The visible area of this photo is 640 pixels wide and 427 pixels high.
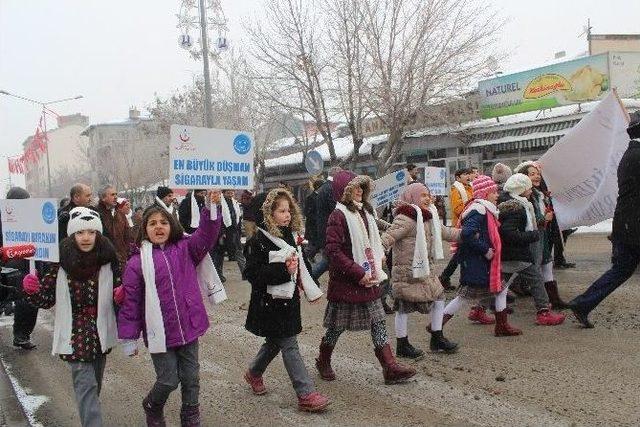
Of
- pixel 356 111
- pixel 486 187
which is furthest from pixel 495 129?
pixel 486 187

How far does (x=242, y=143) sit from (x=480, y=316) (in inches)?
136

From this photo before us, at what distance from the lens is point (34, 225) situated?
5211 mm

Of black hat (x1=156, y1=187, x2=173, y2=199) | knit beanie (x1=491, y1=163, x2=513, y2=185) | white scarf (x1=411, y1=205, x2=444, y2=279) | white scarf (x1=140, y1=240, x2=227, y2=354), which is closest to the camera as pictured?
white scarf (x1=140, y1=240, x2=227, y2=354)

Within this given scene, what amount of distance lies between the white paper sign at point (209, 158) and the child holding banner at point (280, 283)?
0.31 metres

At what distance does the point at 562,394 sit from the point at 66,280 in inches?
136

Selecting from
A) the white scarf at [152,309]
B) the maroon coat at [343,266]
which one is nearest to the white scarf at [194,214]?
the maroon coat at [343,266]

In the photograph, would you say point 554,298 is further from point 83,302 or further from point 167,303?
point 83,302

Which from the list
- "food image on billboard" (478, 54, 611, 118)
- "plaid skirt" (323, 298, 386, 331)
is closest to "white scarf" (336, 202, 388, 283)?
"plaid skirt" (323, 298, 386, 331)

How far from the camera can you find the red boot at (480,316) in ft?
21.7

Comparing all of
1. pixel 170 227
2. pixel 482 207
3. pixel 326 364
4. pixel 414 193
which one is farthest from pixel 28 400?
pixel 482 207

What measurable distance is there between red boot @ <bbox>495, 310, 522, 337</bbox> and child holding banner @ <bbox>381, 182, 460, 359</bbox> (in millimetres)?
643

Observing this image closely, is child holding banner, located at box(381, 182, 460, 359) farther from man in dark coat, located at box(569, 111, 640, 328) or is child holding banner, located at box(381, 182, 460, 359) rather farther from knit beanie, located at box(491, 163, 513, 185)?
knit beanie, located at box(491, 163, 513, 185)

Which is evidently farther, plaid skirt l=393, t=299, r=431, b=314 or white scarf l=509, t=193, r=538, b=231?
white scarf l=509, t=193, r=538, b=231

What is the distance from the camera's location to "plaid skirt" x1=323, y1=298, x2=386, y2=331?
4.80 metres
